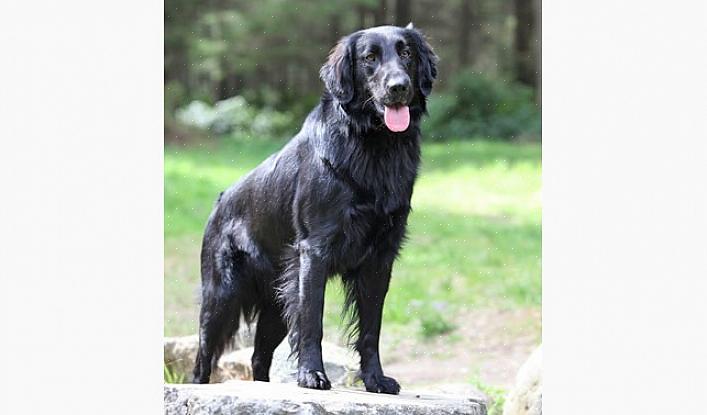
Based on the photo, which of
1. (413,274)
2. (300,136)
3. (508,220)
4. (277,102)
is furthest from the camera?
(277,102)

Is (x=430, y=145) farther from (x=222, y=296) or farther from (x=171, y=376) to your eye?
(x=222, y=296)

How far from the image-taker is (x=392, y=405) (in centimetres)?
400

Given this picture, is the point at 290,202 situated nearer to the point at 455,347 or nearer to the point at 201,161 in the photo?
the point at 455,347

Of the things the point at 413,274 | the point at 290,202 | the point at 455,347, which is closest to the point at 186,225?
the point at 413,274

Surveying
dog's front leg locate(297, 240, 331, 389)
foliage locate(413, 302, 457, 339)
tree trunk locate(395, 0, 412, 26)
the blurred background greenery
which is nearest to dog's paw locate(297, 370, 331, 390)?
dog's front leg locate(297, 240, 331, 389)

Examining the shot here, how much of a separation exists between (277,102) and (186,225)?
4.02 meters

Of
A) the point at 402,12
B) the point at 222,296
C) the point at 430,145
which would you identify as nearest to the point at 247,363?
the point at 222,296

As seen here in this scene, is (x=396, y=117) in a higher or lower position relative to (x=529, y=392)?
higher

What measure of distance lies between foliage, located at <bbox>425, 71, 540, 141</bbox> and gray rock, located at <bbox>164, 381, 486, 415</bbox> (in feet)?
25.8

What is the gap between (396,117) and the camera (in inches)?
166

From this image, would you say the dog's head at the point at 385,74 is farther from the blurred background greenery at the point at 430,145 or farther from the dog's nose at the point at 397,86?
the blurred background greenery at the point at 430,145

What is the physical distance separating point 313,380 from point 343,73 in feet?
4.39

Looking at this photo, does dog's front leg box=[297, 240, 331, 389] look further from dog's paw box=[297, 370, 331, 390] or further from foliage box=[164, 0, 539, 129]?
foliage box=[164, 0, 539, 129]

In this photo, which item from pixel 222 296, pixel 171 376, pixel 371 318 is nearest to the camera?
pixel 371 318
